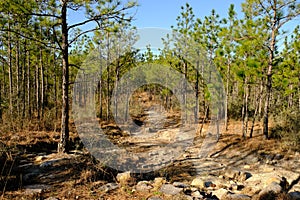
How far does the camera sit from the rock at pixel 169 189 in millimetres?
4395

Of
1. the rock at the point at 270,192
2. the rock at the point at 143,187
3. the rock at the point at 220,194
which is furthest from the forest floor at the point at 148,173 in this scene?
the rock at the point at 270,192

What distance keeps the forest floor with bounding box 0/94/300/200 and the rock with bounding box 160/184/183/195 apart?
39 millimetres

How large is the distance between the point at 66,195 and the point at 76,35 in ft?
15.2

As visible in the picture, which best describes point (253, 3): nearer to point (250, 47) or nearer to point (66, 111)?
point (250, 47)

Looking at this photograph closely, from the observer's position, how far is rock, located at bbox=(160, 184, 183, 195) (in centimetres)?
439

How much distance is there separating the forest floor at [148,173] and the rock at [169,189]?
39 mm

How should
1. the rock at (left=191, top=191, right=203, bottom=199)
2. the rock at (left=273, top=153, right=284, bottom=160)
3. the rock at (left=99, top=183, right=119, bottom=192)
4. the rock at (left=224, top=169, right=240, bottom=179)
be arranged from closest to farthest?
the rock at (left=191, top=191, right=203, bottom=199)
the rock at (left=99, top=183, right=119, bottom=192)
the rock at (left=224, top=169, right=240, bottom=179)
the rock at (left=273, top=153, right=284, bottom=160)

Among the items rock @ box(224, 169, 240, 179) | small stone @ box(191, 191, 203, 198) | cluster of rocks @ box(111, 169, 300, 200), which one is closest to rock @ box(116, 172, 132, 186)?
cluster of rocks @ box(111, 169, 300, 200)

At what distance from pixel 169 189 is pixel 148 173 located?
2211 millimetres

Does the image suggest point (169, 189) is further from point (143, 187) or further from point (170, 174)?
point (170, 174)

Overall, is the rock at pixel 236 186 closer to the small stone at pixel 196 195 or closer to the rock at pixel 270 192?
the rock at pixel 270 192

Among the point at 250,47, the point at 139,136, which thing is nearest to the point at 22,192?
the point at 250,47

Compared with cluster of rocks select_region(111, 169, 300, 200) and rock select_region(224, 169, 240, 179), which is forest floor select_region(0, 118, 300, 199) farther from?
rock select_region(224, 169, 240, 179)

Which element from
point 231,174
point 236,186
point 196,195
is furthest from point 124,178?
point 231,174
